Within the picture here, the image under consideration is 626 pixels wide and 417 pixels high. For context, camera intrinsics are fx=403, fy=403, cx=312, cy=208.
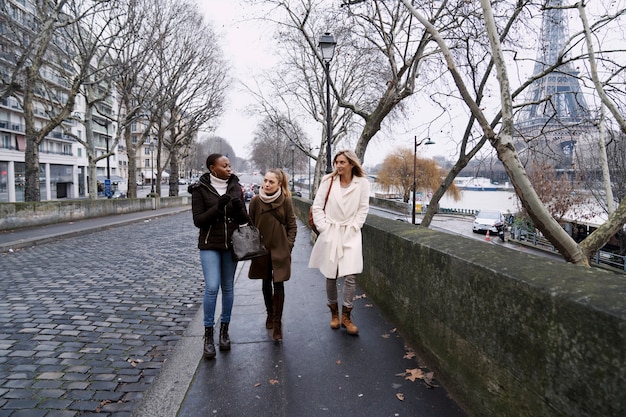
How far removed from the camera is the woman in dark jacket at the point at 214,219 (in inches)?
144

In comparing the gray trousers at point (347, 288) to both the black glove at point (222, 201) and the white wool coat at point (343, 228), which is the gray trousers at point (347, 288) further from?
the black glove at point (222, 201)

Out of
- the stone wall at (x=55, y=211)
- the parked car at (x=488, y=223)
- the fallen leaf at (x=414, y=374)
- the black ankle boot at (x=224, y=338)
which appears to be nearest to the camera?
the fallen leaf at (x=414, y=374)

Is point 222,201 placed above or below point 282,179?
below

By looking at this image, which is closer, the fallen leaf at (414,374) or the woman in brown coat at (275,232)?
the fallen leaf at (414,374)

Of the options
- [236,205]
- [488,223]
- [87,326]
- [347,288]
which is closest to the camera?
[236,205]

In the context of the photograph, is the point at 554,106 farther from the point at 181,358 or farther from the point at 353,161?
the point at 181,358

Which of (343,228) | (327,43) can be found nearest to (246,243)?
(343,228)

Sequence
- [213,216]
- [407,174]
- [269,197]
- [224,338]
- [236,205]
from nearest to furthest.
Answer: [213,216] → [236,205] → [224,338] → [269,197] → [407,174]

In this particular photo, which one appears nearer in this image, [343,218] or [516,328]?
[516,328]

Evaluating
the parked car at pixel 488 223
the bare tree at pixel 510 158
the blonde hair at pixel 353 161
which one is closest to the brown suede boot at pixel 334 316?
the blonde hair at pixel 353 161

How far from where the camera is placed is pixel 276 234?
4.10 metres

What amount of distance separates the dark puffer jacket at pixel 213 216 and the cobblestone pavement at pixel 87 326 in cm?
123

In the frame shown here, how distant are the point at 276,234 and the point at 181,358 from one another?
1.46 m

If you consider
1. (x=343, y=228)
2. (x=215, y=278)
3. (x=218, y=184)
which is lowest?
(x=215, y=278)
